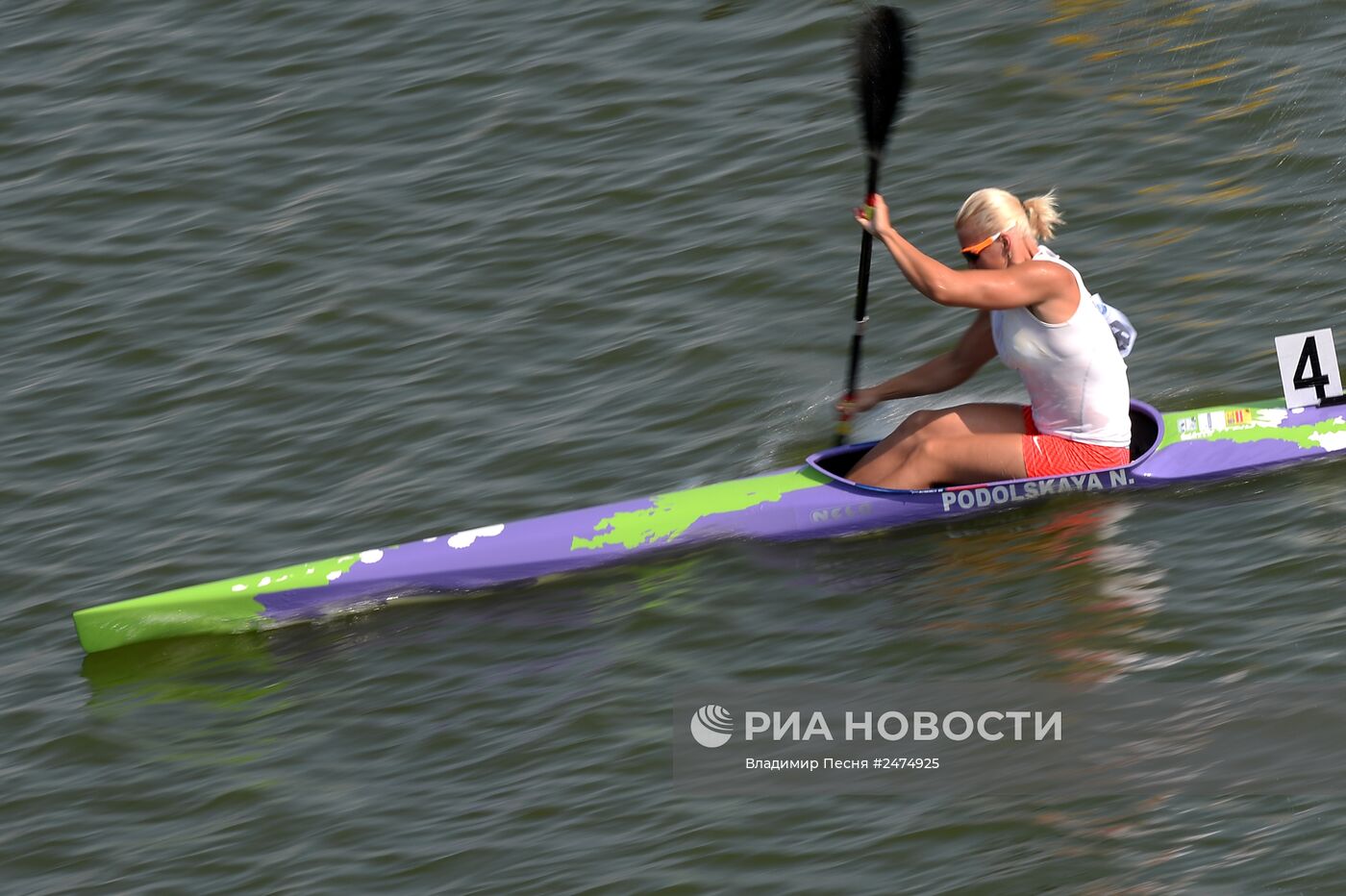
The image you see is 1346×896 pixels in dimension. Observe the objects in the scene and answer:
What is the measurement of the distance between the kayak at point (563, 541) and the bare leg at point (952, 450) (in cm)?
7

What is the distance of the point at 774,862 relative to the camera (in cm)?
475

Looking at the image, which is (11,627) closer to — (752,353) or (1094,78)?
(752,353)

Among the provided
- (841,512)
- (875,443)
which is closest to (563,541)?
(841,512)

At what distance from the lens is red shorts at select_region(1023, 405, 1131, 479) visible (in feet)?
20.8

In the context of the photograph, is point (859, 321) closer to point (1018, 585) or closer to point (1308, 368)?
point (1018, 585)

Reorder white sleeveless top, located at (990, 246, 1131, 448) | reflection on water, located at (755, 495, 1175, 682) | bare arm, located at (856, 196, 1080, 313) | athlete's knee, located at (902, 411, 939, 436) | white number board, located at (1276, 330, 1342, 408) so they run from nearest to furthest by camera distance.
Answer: reflection on water, located at (755, 495, 1175, 682) → bare arm, located at (856, 196, 1080, 313) → white sleeveless top, located at (990, 246, 1131, 448) → white number board, located at (1276, 330, 1342, 408) → athlete's knee, located at (902, 411, 939, 436)

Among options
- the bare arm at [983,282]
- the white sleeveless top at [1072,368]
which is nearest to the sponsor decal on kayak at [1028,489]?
the white sleeveless top at [1072,368]

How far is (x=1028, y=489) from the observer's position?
638 centimetres

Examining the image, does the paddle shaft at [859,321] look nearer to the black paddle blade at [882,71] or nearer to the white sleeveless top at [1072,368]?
the black paddle blade at [882,71]

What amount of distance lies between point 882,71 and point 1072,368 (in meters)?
1.32

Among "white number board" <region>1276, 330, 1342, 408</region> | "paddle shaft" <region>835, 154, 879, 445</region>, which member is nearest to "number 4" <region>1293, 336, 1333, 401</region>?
"white number board" <region>1276, 330, 1342, 408</region>

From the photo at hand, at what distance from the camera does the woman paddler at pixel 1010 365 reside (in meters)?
6.04

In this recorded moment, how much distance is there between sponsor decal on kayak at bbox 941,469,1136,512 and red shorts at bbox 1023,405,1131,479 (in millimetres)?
27

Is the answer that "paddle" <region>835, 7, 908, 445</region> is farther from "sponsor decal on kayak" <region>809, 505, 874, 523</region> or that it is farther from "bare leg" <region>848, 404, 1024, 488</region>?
"sponsor decal on kayak" <region>809, 505, 874, 523</region>
